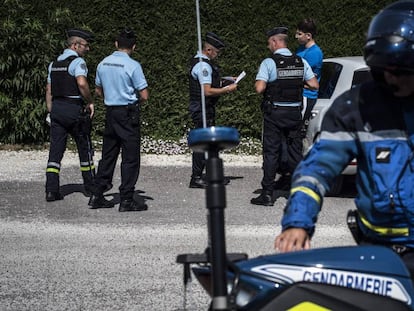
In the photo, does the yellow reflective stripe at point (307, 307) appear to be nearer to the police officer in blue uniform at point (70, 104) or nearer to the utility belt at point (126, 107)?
the utility belt at point (126, 107)

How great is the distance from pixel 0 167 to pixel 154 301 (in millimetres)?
6131

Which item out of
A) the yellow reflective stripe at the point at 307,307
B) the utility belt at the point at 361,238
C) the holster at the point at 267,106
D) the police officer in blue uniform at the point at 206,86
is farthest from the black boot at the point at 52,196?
the yellow reflective stripe at the point at 307,307

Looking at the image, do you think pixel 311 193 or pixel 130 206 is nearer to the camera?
pixel 311 193

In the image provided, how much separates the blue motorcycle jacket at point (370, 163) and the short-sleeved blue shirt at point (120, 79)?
534 centimetres

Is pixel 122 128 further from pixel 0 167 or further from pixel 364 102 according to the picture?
pixel 364 102

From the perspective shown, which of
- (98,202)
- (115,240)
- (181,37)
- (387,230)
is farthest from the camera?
(181,37)

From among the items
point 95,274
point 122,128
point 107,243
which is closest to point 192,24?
point 122,128

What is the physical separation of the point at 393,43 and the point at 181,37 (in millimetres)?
10226

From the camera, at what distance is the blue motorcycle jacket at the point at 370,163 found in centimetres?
291

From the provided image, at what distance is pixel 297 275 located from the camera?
2.60 meters

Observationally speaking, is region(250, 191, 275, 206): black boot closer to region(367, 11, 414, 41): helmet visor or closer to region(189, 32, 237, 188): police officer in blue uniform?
region(189, 32, 237, 188): police officer in blue uniform

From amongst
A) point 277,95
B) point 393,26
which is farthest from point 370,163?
point 277,95

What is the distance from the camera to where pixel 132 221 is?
8.09 metres

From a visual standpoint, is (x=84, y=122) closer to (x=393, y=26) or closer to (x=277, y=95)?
(x=277, y=95)
